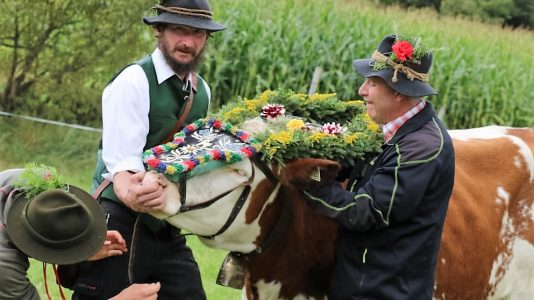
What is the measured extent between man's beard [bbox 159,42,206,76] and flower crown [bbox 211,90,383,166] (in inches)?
11.5

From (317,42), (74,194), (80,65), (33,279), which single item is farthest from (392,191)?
(317,42)

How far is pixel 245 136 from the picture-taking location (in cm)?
350

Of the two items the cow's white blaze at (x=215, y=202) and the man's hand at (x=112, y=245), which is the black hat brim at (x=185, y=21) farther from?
the man's hand at (x=112, y=245)

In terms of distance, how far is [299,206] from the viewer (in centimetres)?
382

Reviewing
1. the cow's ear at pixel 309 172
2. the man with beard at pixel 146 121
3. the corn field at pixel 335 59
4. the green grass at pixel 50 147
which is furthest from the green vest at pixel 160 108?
the corn field at pixel 335 59

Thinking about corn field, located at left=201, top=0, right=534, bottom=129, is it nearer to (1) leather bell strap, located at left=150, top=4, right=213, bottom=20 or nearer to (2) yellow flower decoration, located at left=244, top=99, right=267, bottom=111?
(1) leather bell strap, located at left=150, top=4, right=213, bottom=20

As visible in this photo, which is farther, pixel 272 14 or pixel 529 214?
pixel 272 14

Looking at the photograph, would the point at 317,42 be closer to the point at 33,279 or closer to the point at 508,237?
the point at 33,279

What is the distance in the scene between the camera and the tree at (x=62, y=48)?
9844 mm

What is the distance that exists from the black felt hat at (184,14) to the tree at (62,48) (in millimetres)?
6132

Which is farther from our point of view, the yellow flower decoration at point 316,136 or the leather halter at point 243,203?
the yellow flower decoration at point 316,136

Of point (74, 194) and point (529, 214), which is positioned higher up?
point (74, 194)

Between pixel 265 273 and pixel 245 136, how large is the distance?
0.72m

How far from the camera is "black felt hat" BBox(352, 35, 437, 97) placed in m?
3.62
